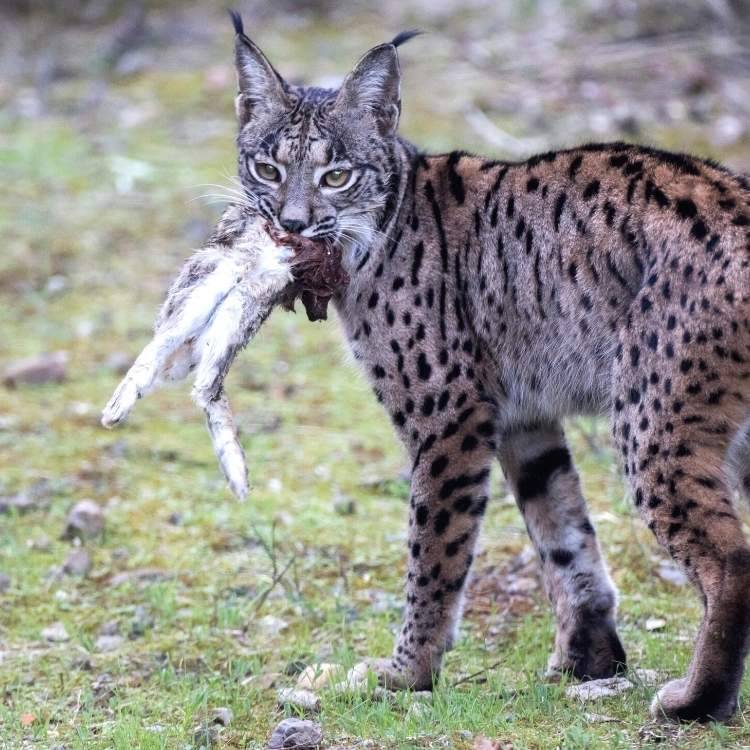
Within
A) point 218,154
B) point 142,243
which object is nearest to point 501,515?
point 142,243

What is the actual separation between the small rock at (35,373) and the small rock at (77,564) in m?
3.12

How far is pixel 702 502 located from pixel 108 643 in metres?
3.17

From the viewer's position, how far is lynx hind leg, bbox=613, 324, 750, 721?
5.33 metres

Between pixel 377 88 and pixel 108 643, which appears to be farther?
pixel 108 643

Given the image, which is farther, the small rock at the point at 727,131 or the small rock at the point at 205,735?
the small rock at the point at 727,131

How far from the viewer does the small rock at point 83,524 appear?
833 centimetres

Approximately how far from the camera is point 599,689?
5.97 metres

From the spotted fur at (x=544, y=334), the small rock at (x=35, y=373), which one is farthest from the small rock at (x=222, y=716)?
the small rock at (x=35, y=373)

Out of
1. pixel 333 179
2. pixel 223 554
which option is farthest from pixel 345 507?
pixel 333 179

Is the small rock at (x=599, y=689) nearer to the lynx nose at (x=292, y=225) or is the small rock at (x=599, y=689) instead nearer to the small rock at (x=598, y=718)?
the small rock at (x=598, y=718)

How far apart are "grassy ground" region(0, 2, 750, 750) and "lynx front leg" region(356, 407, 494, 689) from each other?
19cm

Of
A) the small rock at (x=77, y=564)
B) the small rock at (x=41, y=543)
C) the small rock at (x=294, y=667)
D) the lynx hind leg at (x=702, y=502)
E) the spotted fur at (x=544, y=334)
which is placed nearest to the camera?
the lynx hind leg at (x=702, y=502)

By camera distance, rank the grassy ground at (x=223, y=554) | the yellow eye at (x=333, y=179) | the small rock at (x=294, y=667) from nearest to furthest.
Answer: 1. the grassy ground at (x=223, y=554)
2. the small rock at (x=294, y=667)
3. the yellow eye at (x=333, y=179)

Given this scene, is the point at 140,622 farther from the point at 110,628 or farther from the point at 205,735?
the point at 205,735
